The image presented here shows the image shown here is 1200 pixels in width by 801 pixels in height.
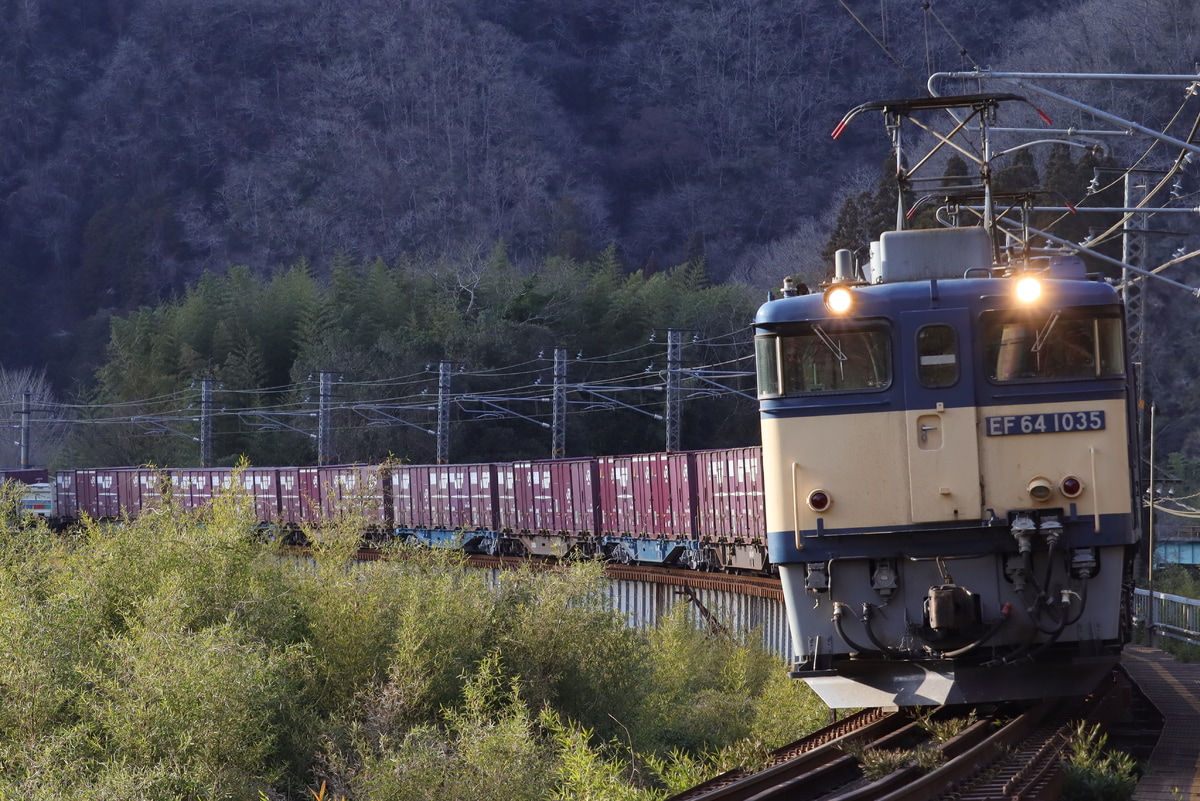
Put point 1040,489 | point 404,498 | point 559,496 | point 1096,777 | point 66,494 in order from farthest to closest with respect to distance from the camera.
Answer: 1. point 66,494
2. point 404,498
3. point 559,496
4. point 1040,489
5. point 1096,777

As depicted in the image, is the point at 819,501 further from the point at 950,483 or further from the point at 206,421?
the point at 206,421

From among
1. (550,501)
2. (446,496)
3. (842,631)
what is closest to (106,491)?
(446,496)

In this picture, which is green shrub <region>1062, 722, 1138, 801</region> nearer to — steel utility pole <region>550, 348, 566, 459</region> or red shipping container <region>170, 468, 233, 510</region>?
steel utility pole <region>550, 348, 566, 459</region>

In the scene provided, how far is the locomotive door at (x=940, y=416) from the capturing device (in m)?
10.3

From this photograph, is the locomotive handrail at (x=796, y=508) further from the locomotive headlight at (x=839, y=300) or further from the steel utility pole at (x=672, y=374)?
the steel utility pole at (x=672, y=374)

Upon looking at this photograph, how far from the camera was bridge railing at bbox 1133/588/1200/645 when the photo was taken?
19641mm

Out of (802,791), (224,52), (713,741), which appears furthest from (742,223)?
(802,791)

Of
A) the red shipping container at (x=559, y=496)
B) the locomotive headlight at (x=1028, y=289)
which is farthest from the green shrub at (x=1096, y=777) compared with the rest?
the red shipping container at (x=559, y=496)

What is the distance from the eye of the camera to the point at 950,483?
405 inches

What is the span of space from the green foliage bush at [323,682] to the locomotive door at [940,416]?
7.80 ft

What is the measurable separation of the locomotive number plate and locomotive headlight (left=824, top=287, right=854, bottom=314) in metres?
1.44

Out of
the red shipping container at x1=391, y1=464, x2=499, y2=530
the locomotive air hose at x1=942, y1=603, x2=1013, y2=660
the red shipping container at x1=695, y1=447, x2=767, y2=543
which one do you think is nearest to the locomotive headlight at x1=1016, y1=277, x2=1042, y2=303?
the locomotive air hose at x1=942, y1=603, x2=1013, y2=660

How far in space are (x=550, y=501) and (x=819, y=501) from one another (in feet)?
76.7

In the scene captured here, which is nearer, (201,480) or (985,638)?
(985,638)
